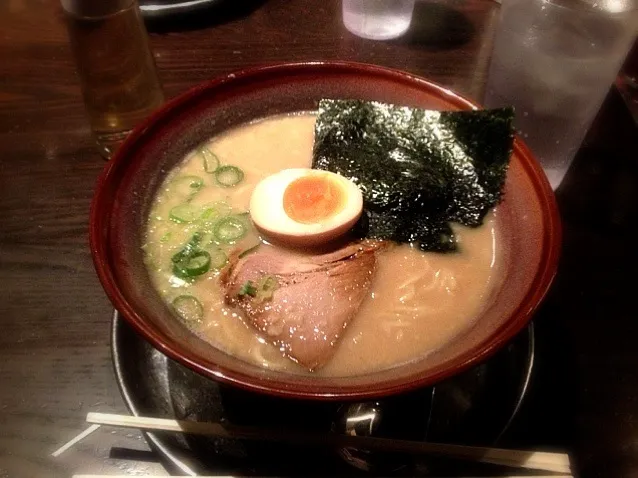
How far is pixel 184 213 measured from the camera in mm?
1522

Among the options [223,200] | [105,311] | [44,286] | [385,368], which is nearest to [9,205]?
[44,286]

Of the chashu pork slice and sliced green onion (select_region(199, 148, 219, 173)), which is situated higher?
sliced green onion (select_region(199, 148, 219, 173))

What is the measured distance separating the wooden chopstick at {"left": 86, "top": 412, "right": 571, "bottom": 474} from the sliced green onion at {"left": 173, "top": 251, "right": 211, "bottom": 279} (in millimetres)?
338

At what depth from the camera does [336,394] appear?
0.96 m

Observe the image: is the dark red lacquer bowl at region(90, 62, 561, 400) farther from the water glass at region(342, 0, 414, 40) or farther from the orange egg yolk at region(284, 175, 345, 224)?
the water glass at region(342, 0, 414, 40)

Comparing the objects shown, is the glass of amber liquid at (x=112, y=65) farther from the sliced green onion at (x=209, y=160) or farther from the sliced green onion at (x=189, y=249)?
the sliced green onion at (x=189, y=249)

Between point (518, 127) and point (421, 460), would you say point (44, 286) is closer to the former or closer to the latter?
point (421, 460)

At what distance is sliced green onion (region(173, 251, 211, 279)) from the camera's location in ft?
4.54

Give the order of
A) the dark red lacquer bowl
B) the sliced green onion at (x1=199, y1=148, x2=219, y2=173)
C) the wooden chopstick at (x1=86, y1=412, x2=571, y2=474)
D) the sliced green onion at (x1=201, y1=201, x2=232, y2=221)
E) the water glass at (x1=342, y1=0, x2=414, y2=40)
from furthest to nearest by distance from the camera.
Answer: the water glass at (x1=342, y1=0, x2=414, y2=40), the sliced green onion at (x1=199, y1=148, x2=219, y2=173), the sliced green onion at (x1=201, y1=201, x2=232, y2=221), the wooden chopstick at (x1=86, y1=412, x2=571, y2=474), the dark red lacquer bowl

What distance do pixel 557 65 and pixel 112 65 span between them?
1.35m

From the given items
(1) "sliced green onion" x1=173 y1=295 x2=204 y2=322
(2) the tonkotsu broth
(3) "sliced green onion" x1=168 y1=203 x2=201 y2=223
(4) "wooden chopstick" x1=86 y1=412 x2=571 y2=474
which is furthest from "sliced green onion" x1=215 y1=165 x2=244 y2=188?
(4) "wooden chopstick" x1=86 y1=412 x2=571 y2=474

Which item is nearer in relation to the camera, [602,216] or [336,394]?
[336,394]

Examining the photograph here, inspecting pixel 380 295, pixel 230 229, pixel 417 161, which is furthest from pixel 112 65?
pixel 380 295

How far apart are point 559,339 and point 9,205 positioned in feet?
5.39
